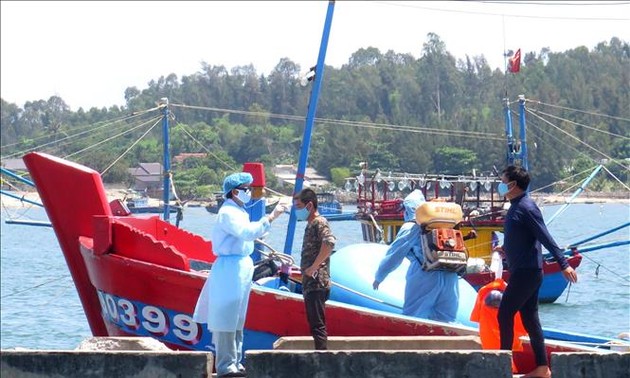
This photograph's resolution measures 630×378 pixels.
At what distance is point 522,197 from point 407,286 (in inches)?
103

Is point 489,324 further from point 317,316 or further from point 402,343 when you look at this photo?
point 317,316

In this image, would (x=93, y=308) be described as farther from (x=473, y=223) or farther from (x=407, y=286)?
(x=473, y=223)

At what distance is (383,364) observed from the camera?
718 cm

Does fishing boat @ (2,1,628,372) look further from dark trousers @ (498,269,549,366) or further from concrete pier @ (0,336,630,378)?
concrete pier @ (0,336,630,378)

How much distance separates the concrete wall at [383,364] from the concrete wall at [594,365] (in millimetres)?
341

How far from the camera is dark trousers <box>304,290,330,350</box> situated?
28.4 ft

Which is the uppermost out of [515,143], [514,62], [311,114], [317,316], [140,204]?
[514,62]

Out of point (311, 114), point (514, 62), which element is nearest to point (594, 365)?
point (311, 114)

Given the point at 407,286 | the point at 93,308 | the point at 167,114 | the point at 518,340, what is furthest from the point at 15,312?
the point at 518,340

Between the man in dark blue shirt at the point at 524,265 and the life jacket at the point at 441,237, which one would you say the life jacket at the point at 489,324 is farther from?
the life jacket at the point at 441,237

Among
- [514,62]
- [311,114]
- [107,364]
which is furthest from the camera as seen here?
[514,62]

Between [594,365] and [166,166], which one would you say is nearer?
[594,365]

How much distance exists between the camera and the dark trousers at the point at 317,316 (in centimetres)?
866

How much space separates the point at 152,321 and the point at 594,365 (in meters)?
4.92
